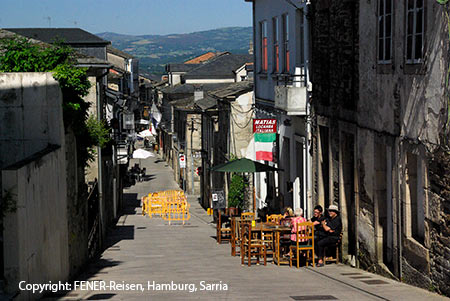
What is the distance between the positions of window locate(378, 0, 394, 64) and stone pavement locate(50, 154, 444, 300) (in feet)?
12.2

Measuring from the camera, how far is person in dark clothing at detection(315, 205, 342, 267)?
14992 mm

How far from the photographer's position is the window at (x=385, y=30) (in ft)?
42.3

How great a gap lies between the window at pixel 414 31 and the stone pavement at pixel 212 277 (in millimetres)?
3400

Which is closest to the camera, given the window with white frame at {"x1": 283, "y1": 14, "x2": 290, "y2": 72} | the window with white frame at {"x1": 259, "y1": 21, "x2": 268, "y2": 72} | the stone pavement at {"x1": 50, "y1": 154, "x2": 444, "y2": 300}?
the stone pavement at {"x1": 50, "y1": 154, "x2": 444, "y2": 300}

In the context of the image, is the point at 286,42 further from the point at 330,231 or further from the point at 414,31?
the point at 414,31

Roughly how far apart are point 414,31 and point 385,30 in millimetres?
1688

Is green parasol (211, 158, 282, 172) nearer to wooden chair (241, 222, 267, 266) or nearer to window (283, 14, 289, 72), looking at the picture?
window (283, 14, 289, 72)

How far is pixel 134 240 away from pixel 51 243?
1157cm

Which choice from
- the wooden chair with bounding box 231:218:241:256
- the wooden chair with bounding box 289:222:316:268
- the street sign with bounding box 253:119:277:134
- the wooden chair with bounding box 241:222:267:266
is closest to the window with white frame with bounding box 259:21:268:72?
the street sign with bounding box 253:119:277:134

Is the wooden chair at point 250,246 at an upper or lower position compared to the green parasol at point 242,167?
lower

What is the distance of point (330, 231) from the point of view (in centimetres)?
1505

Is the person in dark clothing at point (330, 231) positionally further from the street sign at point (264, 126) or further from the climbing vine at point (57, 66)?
the street sign at point (264, 126)

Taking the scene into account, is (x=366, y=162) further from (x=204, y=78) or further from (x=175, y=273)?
(x=204, y=78)

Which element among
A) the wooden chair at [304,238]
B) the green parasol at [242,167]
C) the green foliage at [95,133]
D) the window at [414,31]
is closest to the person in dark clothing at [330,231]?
A: the wooden chair at [304,238]
